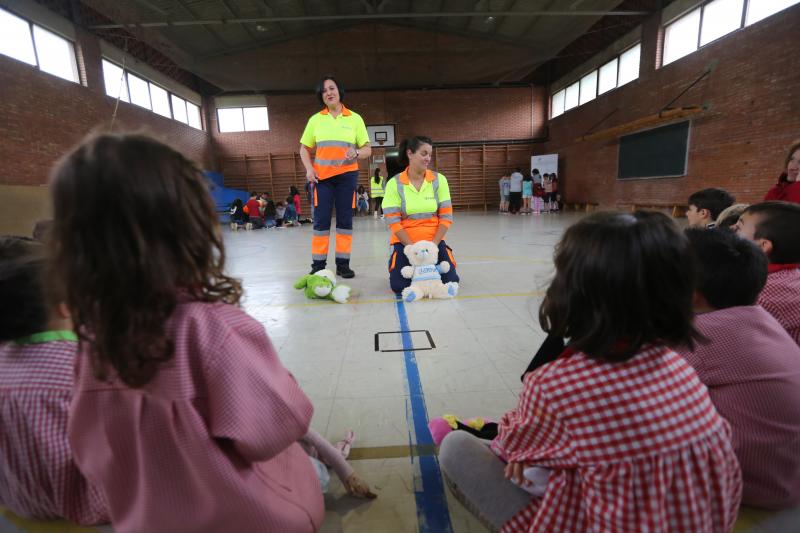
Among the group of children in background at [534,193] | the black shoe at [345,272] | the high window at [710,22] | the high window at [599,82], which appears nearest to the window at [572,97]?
the high window at [599,82]

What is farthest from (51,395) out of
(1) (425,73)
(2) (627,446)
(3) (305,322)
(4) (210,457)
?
(1) (425,73)

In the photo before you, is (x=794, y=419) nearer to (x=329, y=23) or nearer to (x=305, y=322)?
(x=305, y=322)

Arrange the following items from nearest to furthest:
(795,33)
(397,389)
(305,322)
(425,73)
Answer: (397,389) < (305,322) < (795,33) < (425,73)

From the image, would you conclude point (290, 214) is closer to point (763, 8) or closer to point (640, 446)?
point (763, 8)

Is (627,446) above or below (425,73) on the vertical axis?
below

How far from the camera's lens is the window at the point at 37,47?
690cm

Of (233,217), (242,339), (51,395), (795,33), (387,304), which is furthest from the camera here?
(233,217)

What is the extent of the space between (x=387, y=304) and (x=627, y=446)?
7.86 feet

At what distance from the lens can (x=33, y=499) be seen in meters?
0.88

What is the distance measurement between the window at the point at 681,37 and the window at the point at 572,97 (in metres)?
3.84

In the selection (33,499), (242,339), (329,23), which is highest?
(329,23)

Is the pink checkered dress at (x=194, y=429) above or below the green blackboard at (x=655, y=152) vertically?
below

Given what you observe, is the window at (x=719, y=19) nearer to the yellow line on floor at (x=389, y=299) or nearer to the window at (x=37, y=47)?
the yellow line on floor at (x=389, y=299)

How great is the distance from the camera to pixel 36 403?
807mm
